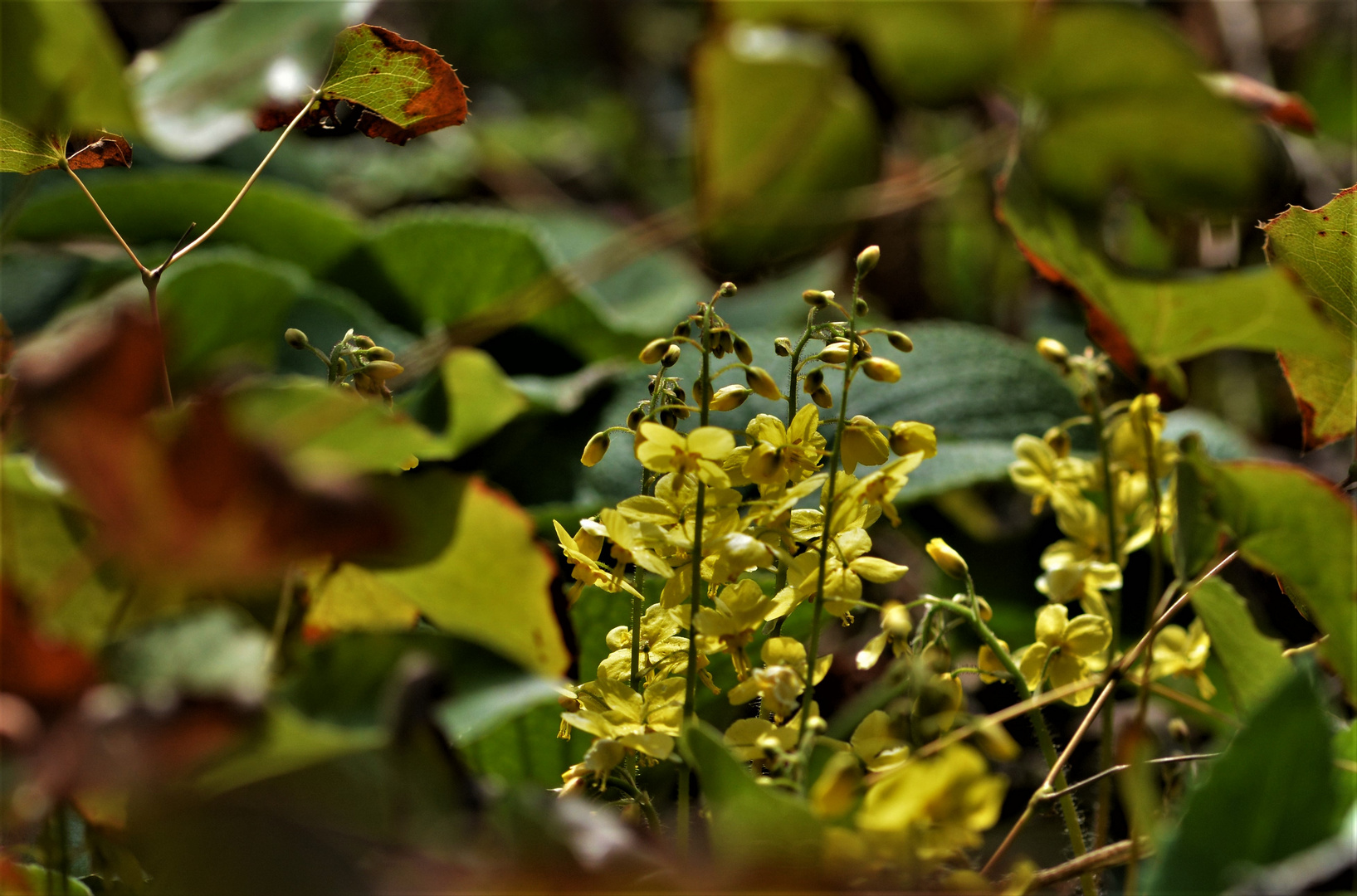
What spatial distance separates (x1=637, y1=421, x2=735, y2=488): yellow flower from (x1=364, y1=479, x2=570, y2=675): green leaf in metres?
0.05

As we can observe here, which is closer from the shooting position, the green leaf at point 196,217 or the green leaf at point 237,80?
the green leaf at point 237,80

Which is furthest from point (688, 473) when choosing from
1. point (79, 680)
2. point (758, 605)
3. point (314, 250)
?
point (314, 250)

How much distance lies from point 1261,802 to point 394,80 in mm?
232

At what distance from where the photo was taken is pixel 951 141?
1.21 meters

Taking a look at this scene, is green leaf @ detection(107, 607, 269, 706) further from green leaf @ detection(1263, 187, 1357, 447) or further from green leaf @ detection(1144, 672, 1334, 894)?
green leaf @ detection(1263, 187, 1357, 447)

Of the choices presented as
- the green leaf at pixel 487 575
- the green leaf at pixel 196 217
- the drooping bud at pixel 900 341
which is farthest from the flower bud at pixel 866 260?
the green leaf at pixel 196 217

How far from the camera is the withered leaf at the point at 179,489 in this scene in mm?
147

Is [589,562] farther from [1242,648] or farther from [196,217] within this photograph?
[196,217]

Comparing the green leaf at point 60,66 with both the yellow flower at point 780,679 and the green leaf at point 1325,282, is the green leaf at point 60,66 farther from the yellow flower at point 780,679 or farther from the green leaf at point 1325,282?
the green leaf at point 1325,282

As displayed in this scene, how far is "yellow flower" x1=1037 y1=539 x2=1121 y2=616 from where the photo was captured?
0.27 metres

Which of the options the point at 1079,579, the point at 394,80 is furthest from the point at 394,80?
the point at 1079,579

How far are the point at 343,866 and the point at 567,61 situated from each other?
2.14 metres

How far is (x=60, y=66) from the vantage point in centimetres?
18

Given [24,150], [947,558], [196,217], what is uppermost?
[24,150]
